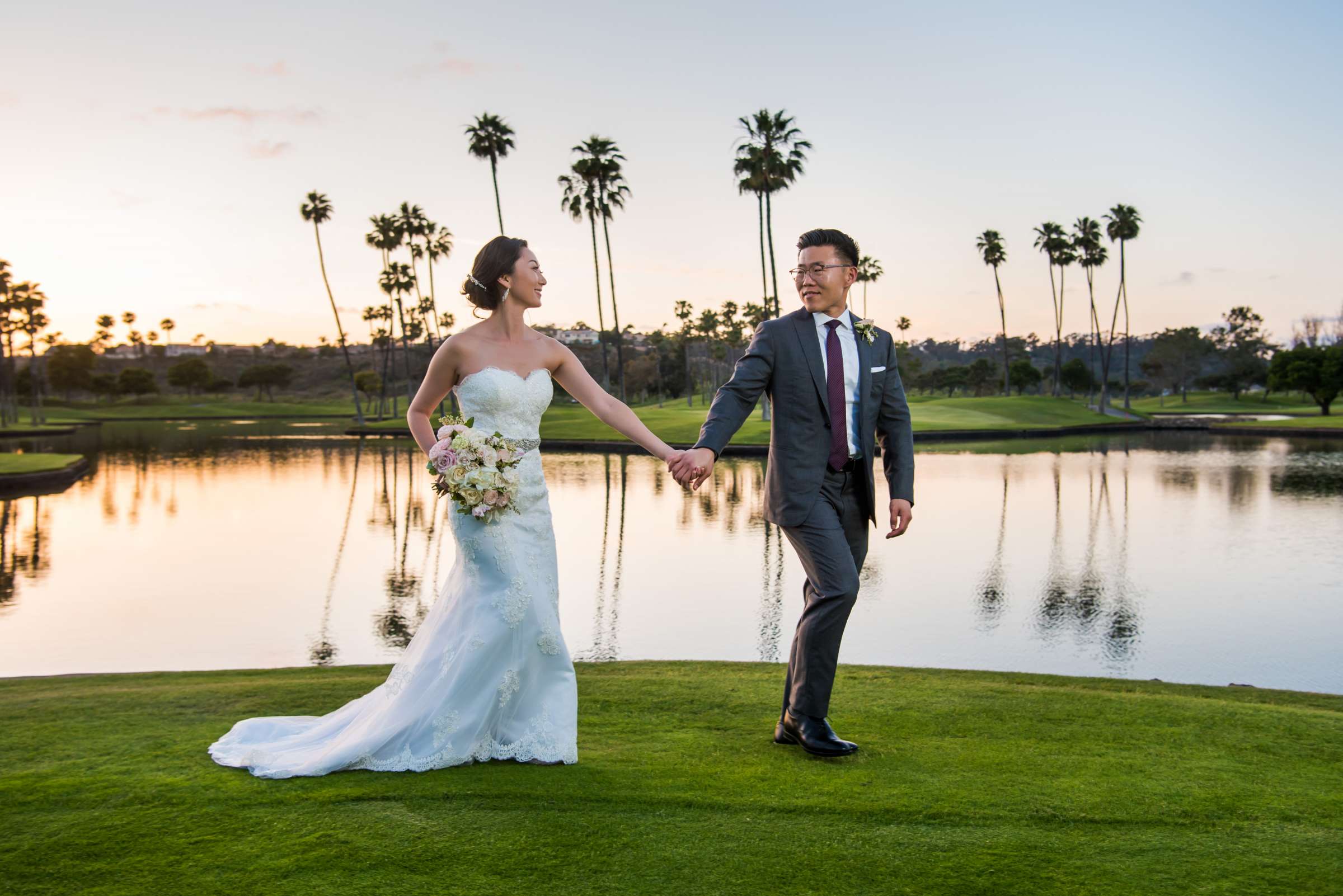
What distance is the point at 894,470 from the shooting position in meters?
5.10

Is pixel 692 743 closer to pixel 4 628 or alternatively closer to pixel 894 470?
pixel 894 470

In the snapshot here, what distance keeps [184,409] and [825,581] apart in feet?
369

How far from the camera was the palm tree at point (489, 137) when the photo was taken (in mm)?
53156

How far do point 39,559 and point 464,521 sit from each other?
44.9 ft

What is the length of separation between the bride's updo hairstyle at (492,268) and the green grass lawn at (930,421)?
3659 cm

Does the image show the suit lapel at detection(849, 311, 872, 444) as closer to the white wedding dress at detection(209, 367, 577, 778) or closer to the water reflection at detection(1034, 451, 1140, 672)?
the white wedding dress at detection(209, 367, 577, 778)

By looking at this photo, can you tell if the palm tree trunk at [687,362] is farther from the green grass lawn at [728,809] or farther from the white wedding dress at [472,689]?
the white wedding dress at [472,689]

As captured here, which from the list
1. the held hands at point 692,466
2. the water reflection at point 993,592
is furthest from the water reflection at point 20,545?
the water reflection at point 993,592

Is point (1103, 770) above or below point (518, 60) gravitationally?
below

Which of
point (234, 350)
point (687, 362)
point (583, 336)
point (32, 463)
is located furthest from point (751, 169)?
point (234, 350)

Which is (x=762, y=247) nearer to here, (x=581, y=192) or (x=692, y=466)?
(x=581, y=192)

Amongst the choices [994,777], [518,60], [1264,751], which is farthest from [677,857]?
[518,60]

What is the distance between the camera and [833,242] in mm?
4887

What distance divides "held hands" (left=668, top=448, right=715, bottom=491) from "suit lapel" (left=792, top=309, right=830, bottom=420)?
629mm
